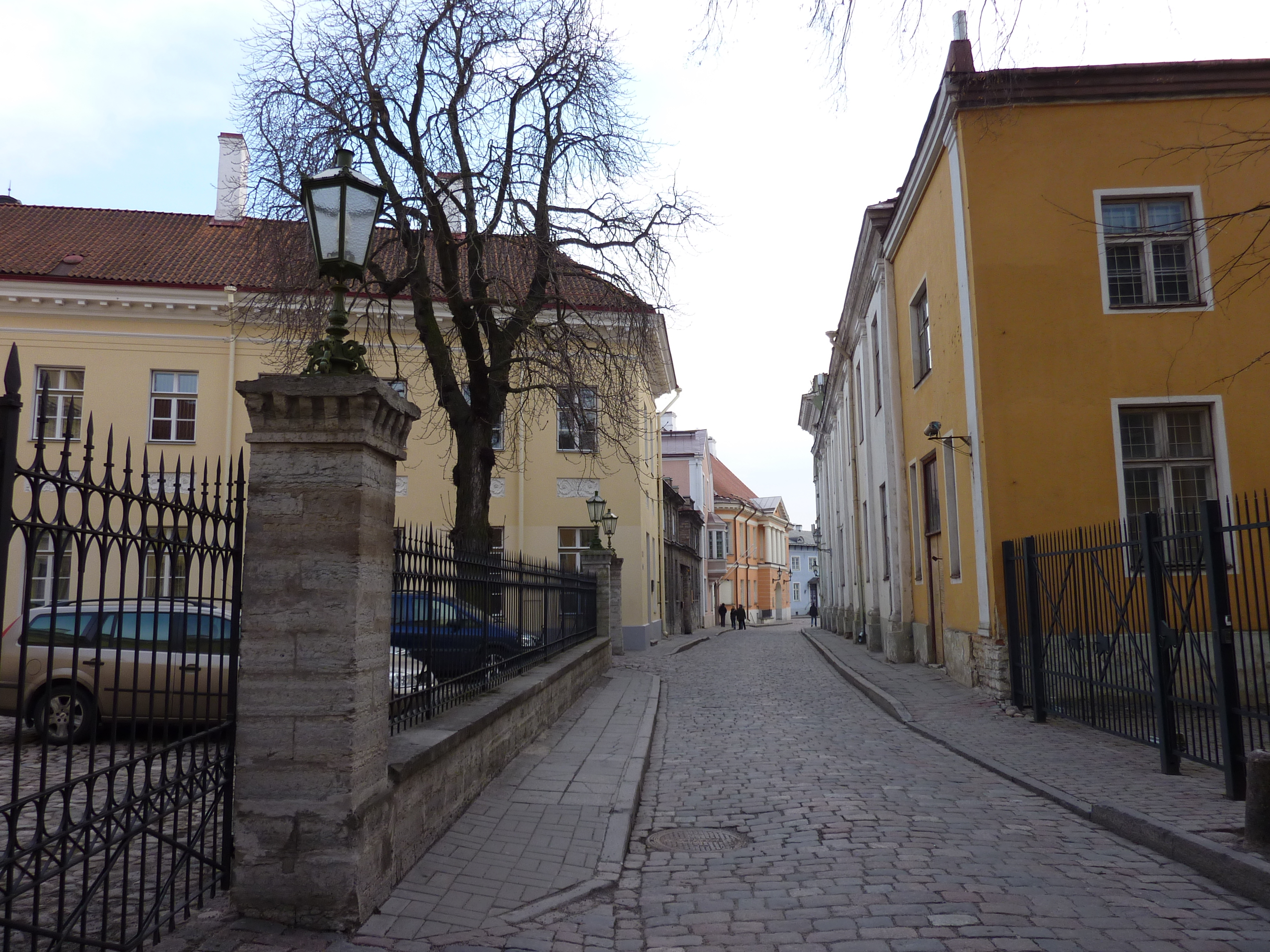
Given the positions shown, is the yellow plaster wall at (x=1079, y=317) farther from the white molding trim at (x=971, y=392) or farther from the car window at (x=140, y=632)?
the car window at (x=140, y=632)

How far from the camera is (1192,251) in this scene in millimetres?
13109

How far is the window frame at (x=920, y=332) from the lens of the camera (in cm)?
1631

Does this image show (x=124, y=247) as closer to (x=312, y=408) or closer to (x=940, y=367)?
(x=940, y=367)

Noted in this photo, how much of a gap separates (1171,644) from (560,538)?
67.0 feet

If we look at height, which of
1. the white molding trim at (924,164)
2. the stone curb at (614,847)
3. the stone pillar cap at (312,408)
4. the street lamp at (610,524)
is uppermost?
the white molding trim at (924,164)

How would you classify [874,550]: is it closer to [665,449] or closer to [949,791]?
[949,791]

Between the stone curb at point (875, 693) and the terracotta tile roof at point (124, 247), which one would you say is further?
the terracotta tile roof at point (124, 247)

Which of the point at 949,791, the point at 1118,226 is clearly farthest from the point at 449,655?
the point at 1118,226

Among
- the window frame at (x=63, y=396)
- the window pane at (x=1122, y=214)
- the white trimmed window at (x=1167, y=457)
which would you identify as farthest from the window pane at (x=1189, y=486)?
the window frame at (x=63, y=396)

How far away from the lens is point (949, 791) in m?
7.63

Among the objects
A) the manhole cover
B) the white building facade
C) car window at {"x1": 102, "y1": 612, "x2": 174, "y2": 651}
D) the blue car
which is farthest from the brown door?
car window at {"x1": 102, "y1": 612, "x2": 174, "y2": 651}

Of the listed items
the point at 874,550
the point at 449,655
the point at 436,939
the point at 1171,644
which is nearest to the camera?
the point at 436,939

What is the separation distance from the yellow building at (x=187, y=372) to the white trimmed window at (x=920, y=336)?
6340mm

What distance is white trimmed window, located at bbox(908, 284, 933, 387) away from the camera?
55.0 ft
